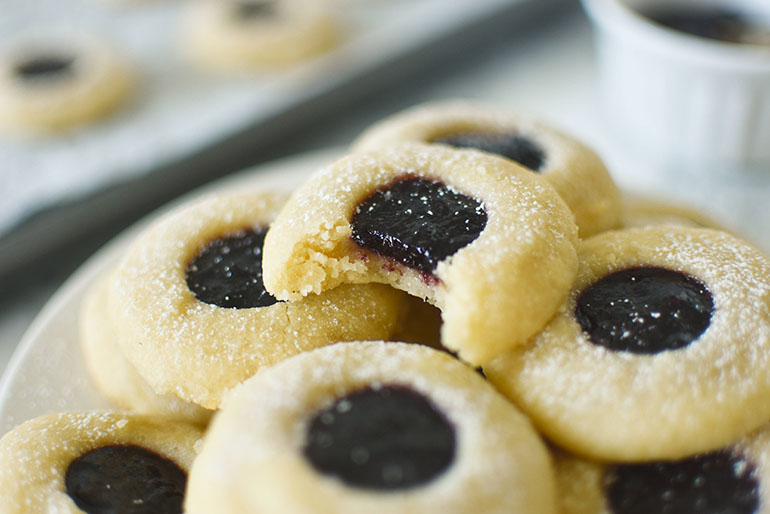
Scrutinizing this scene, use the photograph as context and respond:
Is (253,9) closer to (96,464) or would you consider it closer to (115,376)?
(115,376)

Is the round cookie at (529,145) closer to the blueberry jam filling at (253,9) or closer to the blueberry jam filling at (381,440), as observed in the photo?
the blueberry jam filling at (381,440)

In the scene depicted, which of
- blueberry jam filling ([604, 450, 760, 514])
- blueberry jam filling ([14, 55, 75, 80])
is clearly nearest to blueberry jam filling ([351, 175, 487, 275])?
blueberry jam filling ([604, 450, 760, 514])

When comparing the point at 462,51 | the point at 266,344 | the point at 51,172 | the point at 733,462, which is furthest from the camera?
the point at 462,51

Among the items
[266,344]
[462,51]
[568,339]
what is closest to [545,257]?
[568,339]

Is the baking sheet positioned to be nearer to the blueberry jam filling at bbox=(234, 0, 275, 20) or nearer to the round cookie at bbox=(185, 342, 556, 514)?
the blueberry jam filling at bbox=(234, 0, 275, 20)

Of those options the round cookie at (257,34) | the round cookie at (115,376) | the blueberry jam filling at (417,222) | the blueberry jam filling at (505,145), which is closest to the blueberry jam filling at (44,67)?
the round cookie at (257,34)

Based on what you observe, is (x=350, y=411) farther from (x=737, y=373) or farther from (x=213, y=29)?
(x=213, y=29)
